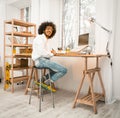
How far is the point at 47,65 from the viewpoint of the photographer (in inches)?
109

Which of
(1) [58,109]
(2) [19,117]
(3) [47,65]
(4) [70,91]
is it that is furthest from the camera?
(4) [70,91]

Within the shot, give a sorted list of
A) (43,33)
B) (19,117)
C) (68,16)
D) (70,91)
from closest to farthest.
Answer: (19,117) → (43,33) → (70,91) → (68,16)

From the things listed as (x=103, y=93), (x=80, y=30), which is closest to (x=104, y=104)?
A: (x=103, y=93)

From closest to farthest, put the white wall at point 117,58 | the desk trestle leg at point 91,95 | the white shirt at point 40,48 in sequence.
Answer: the desk trestle leg at point 91,95, the white shirt at point 40,48, the white wall at point 117,58

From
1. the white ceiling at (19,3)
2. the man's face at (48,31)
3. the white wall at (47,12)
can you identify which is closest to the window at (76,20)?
the white wall at (47,12)

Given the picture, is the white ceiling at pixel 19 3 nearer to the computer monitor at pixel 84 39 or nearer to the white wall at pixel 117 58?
the computer monitor at pixel 84 39

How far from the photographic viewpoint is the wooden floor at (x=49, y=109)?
2.31 m

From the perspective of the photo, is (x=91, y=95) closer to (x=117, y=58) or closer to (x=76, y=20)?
(x=117, y=58)

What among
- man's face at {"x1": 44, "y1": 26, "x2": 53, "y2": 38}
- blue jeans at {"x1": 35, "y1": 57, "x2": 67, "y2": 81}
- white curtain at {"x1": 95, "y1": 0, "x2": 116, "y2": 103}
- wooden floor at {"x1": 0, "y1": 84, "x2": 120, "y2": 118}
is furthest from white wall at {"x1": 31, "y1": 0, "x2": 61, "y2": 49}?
wooden floor at {"x1": 0, "y1": 84, "x2": 120, "y2": 118}

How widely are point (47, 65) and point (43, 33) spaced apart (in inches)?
23.8

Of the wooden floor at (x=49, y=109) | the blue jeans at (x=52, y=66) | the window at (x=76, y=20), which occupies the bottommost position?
the wooden floor at (x=49, y=109)

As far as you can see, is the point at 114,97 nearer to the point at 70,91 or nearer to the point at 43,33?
the point at 70,91

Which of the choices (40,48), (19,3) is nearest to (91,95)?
(40,48)

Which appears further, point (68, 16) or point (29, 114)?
point (68, 16)
